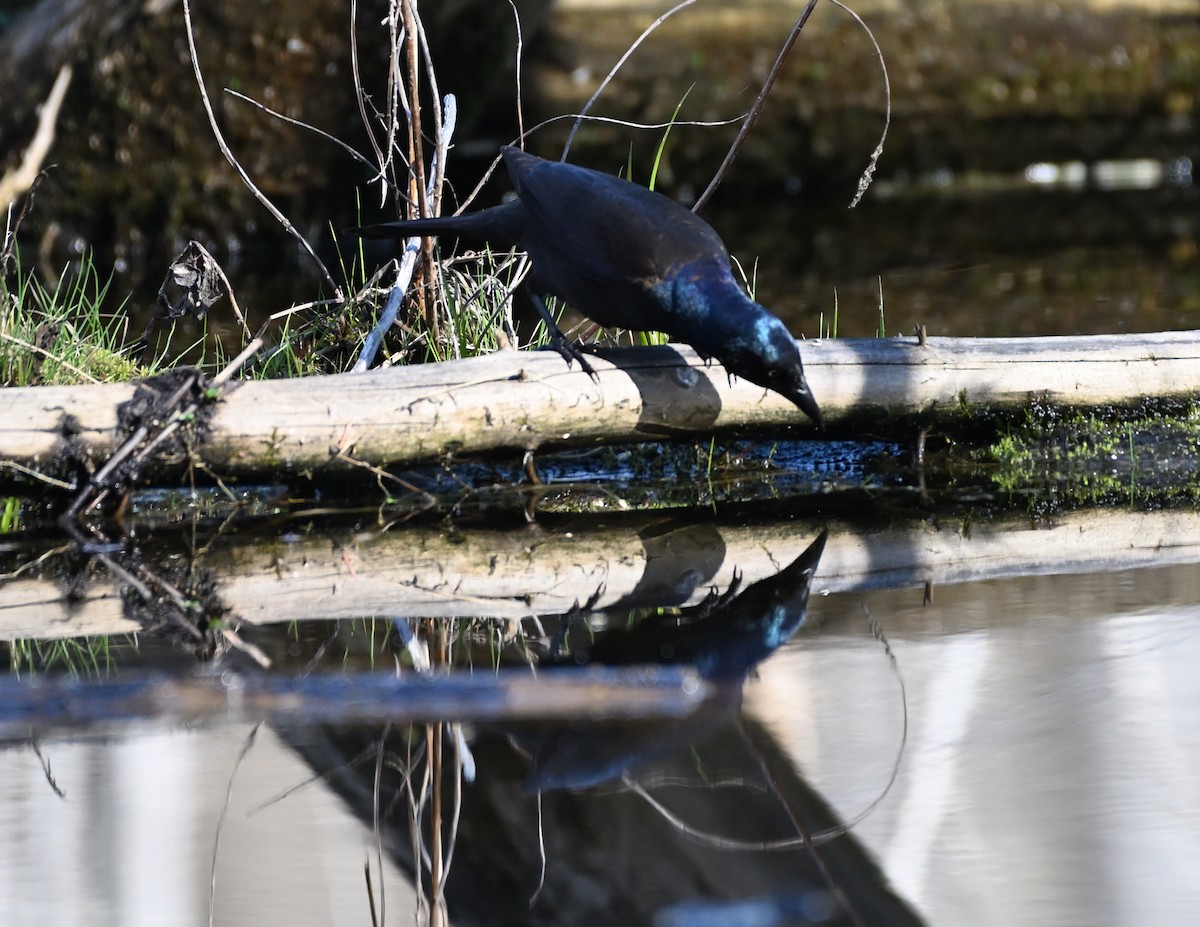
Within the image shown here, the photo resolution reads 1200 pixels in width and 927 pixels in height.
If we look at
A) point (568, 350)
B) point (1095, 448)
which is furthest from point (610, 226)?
point (1095, 448)

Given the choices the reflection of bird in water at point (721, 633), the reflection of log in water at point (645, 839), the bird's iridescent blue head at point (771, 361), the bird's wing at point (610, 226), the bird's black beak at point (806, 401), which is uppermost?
the bird's wing at point (610, 226)

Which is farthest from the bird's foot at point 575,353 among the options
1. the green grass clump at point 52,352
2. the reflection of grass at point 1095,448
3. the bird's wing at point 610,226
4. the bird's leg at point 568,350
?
the green grass clump at point 52,352

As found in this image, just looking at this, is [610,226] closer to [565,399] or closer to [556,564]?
[565,399]

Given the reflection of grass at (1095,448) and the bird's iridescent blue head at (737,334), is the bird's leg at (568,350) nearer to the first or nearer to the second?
the bird's iridescent blue head at (737,334)

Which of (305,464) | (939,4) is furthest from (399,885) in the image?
(939,4)

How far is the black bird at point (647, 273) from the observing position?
433 centimetres

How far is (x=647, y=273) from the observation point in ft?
14.5

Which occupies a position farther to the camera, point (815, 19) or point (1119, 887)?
point (815, 19)

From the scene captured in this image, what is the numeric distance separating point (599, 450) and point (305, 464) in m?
1.07

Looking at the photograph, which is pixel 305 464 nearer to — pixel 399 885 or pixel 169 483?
pixel 169 483

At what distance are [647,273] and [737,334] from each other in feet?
1.10

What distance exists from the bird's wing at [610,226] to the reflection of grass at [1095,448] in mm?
1231

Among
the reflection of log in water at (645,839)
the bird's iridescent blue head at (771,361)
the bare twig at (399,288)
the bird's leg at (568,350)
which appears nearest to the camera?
the reflection of log in water at (645,839)

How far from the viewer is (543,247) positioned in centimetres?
471
